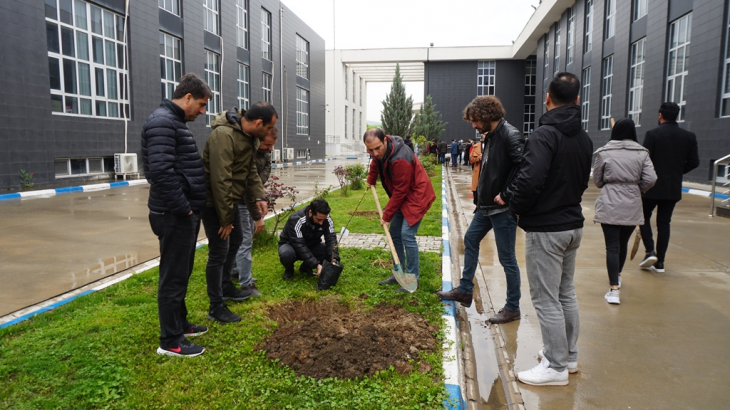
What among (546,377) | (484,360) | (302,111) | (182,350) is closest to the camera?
(546,377)

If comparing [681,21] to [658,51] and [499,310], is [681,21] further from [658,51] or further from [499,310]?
[499,310]

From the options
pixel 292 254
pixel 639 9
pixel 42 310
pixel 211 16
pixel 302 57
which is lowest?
pixel 42 310

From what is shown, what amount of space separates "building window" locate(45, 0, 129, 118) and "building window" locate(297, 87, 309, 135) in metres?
21.6

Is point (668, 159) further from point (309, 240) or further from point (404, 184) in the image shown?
point (309, 240)

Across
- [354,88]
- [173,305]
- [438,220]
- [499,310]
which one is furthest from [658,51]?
[354,88]

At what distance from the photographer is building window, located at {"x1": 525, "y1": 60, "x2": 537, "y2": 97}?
157 ft

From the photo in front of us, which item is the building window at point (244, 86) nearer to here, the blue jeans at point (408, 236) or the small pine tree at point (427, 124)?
the small pine tree at point (427, 124)

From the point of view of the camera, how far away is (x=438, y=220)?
9.95m

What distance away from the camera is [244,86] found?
31.1 m

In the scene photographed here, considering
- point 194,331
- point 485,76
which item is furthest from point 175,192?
point 485,76

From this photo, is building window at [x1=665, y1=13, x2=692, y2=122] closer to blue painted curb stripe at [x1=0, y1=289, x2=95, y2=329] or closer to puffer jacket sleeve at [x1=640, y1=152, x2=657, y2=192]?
puffer jacket sleeve at [x1=640, y1=152, x2=657, y2=192]

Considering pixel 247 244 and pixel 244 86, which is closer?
pixel 247 244

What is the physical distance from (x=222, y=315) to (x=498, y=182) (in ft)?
8.81

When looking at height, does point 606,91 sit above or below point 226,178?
above
